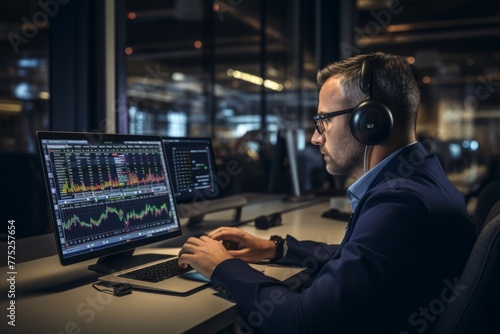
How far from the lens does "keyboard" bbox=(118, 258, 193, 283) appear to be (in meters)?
1.32

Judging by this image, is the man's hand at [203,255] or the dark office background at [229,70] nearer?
the man's hand at [203,255]

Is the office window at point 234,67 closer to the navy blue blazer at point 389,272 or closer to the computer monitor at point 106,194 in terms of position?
the computer monitor at point 106,194

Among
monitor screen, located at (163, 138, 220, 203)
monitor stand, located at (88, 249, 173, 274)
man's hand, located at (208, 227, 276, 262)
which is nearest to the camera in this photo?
monitor stand, located at (88, 249, 173, 274)

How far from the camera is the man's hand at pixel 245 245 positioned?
154 centimetres

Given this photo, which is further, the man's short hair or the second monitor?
the second monitor

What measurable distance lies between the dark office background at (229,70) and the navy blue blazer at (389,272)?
47 cm

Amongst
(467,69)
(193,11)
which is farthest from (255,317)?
(467,69)

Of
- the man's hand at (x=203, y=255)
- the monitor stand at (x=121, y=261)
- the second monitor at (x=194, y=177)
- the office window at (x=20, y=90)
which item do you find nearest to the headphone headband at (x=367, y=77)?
the man's hand at (x=203, y=255)

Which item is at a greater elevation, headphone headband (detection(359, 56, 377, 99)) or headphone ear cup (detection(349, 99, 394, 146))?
headphone headband (detection(359, 56, 377, 99))

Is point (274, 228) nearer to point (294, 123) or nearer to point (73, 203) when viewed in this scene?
point (73, 203)

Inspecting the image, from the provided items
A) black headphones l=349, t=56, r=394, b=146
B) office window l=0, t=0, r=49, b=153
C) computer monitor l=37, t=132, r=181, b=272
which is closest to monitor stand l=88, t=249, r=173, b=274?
computer monitor l=37, t=132, r=181, b=272

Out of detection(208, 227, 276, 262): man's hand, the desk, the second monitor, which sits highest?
the second monitor

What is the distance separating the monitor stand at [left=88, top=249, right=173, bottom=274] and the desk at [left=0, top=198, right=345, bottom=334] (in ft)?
0.11

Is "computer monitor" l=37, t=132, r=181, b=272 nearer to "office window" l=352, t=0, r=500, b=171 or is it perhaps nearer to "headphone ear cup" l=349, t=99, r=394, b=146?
"headphone ear cup" l=349, t=99, r=394, b=146
